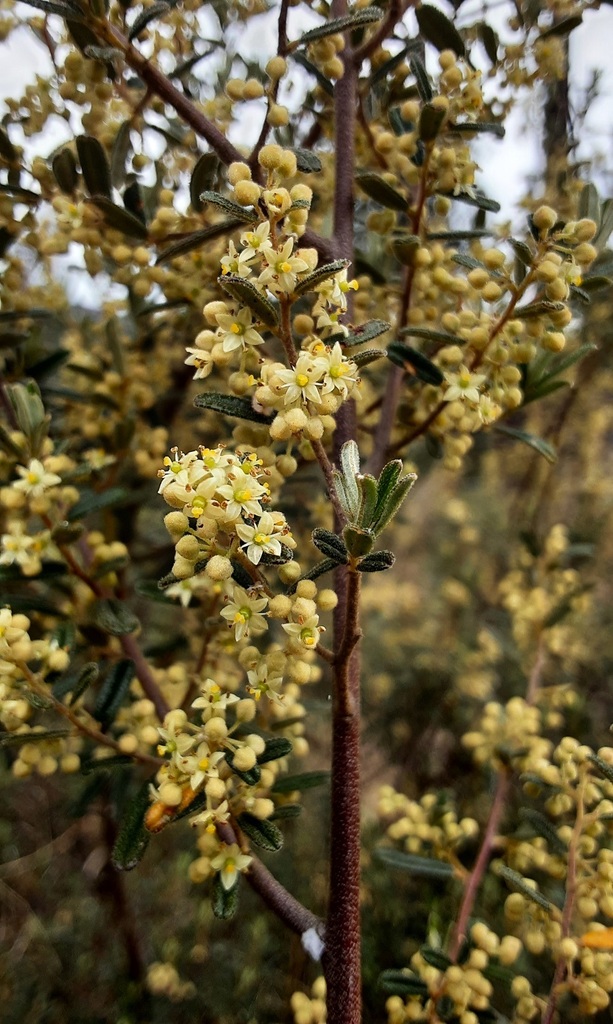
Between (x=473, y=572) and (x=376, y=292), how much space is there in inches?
65.6

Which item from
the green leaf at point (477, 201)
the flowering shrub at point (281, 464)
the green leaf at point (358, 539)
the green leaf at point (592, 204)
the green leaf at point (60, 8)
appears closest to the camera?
the green leaf at point (358, 539)

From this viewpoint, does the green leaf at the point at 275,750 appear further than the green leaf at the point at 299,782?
No

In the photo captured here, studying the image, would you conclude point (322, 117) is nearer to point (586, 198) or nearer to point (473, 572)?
point (586, 198)

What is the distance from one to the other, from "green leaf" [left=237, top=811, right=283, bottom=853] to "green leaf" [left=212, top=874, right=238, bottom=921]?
2.2 inches

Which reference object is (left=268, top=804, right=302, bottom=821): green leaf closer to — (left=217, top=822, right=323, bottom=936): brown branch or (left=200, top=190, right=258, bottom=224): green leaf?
(left=217, top=822, right=323, bottom=936): brown branch

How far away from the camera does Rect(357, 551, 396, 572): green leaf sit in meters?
0.58

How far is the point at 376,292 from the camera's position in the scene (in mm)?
1097

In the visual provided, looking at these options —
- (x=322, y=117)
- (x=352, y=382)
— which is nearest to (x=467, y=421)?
(x=352, y=382)

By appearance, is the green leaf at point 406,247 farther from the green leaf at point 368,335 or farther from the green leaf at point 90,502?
the green leaf at point 90,502

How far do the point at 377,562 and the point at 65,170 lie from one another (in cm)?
73

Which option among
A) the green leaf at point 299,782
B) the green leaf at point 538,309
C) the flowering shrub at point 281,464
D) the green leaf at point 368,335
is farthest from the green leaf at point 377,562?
the green leaf at point 299,782

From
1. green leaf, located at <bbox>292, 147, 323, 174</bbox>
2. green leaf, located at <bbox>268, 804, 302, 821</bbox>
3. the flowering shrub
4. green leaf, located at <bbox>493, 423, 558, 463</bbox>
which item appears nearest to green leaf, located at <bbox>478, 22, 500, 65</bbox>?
the flowering shrub

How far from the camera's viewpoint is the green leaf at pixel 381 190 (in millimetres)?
845

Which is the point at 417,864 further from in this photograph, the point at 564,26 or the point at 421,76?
the point at 564,26
